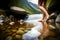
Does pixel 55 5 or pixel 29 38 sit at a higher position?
pixel 55 5

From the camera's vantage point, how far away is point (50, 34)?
1.69 m

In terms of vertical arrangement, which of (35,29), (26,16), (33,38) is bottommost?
(33,38)

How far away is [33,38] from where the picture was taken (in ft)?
5.49

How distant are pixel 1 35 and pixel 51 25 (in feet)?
2.04

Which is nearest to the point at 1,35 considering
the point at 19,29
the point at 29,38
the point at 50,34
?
the point at 19,29

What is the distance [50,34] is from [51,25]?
113mm

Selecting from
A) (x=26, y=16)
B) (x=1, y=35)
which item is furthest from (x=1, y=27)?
(x=26, y=16)

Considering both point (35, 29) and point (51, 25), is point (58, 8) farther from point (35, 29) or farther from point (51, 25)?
point (35, 29)

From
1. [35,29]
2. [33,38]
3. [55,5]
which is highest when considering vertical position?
[55,5]

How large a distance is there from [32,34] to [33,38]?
1.9 inches

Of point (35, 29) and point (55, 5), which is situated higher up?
point (55, 5)

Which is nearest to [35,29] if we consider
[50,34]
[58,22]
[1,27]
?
[50,34]

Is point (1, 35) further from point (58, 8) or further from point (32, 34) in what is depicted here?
point (58, 8)

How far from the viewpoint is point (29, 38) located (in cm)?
167
